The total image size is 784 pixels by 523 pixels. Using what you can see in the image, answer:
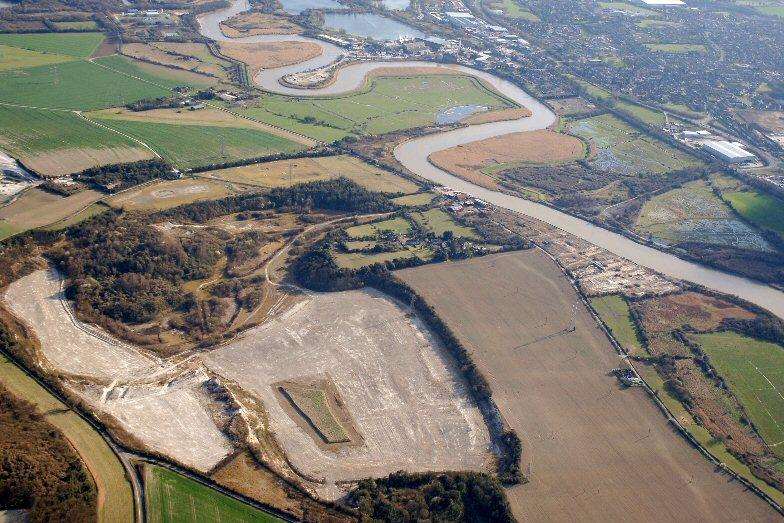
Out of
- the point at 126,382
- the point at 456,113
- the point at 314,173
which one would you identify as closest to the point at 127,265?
the point at 126,382

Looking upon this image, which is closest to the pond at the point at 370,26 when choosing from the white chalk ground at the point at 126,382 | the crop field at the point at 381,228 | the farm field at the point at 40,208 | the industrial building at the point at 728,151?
the industrial building at the point at 728,151

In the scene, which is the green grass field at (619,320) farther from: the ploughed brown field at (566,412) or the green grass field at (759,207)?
the green grass field at (759,207)

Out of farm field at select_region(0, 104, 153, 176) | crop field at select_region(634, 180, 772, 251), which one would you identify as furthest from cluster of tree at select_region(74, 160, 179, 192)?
crop field at select_region(634, 180, 772, 251)

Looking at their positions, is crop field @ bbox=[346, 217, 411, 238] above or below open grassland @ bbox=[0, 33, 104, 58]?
below

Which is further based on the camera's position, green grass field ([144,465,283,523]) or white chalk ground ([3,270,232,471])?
white chalk ground ([3,270,232,471])

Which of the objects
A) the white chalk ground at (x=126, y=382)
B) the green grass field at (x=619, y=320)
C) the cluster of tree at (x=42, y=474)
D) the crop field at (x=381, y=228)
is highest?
the green grass field at (x=619, y=320)

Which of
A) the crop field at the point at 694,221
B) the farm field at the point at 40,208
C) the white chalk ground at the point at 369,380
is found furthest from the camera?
the crop field at the point at 694,221

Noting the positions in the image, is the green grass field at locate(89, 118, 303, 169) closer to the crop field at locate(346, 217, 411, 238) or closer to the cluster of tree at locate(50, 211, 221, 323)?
the cluster of tree at locate(50, 211, 221, 323)
